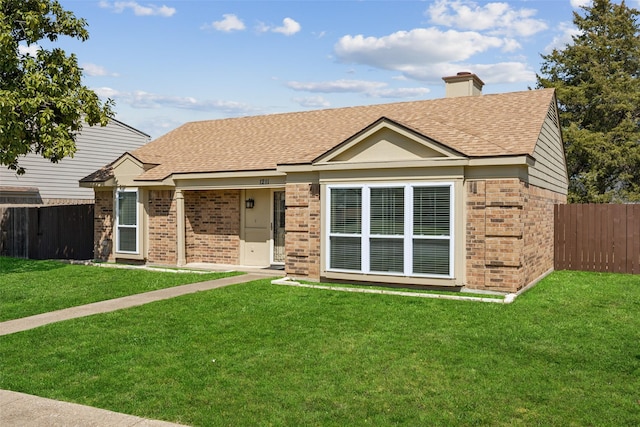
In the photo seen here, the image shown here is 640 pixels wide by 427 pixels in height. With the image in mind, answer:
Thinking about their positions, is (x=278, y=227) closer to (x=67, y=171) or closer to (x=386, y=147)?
(x=386, y=147)

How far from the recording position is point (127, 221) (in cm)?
1747

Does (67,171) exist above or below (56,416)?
above

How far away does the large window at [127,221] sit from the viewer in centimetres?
1727

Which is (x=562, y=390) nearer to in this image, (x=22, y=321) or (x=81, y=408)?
(x=81, y=408)

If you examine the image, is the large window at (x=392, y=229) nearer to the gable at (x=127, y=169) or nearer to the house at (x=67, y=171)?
the gable at (x=127, y=169)

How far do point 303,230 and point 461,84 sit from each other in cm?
792

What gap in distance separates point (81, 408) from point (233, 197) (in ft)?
37.7

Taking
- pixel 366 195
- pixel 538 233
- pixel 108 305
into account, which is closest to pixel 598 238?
pixel 538 233

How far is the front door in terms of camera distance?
16125 millimetres

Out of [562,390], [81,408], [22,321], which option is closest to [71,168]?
[22,321]

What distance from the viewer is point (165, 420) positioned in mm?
5203

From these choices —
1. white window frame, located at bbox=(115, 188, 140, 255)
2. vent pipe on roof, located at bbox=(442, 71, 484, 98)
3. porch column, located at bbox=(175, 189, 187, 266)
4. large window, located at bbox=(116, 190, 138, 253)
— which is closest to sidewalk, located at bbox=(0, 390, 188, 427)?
porch column, located at bbox=(175, 189, 187, 266)

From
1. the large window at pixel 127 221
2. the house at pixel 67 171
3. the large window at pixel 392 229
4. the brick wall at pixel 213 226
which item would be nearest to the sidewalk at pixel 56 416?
the large window at pixel 392 229

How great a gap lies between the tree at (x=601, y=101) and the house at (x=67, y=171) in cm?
2371
